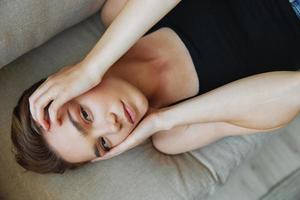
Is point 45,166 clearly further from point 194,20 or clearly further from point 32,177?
point 194,20

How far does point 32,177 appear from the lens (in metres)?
1.12

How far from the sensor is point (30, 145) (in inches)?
43.4

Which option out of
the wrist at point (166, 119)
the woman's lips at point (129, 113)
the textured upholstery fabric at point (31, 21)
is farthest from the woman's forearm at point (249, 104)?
the textured upholstery fabric at point (31, 21)

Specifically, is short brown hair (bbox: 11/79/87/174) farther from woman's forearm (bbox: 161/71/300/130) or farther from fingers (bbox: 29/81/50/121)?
woman's forearm (bbox: 161/71/300/130)

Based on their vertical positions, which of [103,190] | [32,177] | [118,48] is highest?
[118,48]

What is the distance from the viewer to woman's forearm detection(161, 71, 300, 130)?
1.09 m

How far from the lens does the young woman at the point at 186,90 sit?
106 cm

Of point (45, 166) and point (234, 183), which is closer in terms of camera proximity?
point (45, 166)

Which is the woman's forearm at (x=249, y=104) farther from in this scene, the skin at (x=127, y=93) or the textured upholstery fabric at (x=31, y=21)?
the textured upholstery fabric at (x=31, y=21)

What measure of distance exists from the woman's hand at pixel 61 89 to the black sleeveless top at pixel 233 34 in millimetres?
336

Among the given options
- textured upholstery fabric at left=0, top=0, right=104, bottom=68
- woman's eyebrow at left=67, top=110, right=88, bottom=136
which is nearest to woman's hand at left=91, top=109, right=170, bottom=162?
woman's eyebrow at left=67, top=110, right=88, bottom=136

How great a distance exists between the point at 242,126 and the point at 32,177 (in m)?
0.54

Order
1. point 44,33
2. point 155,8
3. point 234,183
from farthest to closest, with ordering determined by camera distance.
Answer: point 234,183 < point 44,33 < point 155,8

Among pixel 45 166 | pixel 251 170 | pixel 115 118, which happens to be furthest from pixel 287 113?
pixel 45 166
